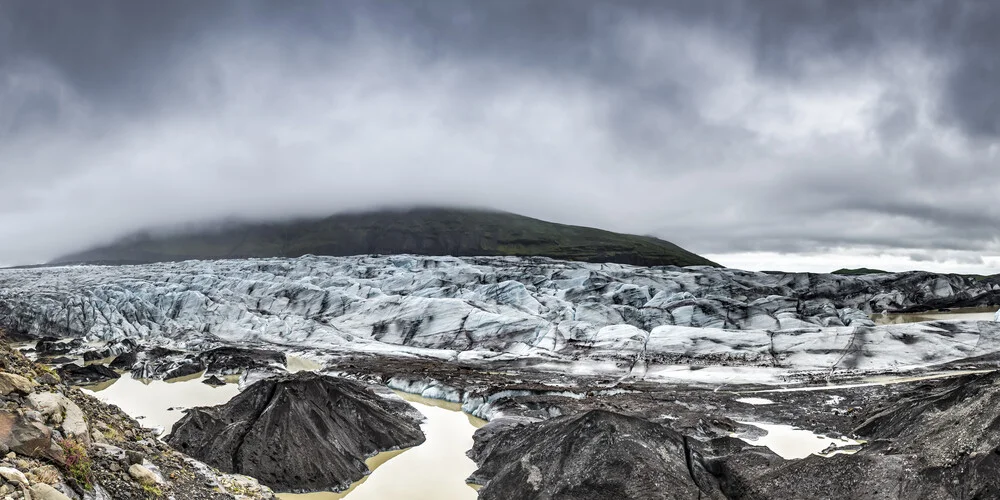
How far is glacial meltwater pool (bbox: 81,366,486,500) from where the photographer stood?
18.5 meters

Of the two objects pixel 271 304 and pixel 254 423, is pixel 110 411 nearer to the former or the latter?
pixel 254 423

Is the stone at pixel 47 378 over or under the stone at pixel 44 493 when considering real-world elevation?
over

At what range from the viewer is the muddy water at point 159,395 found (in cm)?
2995

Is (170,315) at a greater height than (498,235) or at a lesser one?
lesser

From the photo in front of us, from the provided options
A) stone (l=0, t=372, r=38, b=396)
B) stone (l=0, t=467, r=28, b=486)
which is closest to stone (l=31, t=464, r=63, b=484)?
stone (l=0, t=467, r=28, b=486)

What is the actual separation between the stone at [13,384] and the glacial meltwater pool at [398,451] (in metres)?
11.2

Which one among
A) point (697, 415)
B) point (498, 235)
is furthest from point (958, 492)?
point (498, 235)

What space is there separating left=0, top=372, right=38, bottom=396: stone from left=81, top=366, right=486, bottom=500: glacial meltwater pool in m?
11.2

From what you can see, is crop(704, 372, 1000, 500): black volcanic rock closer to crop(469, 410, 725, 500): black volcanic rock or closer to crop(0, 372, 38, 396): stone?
crop(469, 410, 725, 500): black volcanic rock

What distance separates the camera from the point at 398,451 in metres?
23.0

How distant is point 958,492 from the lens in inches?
508

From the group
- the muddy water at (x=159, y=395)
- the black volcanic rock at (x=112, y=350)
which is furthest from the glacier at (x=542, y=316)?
the muddy water at (x=159, y=395)

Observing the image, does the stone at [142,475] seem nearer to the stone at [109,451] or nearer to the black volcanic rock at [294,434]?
the stone at [109,451]

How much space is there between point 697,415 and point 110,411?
23.1 metres
